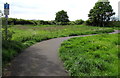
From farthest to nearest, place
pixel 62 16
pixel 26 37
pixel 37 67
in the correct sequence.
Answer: pixel 62 16
pixel 26 37
pixel 37 67

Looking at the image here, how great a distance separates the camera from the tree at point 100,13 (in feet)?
135

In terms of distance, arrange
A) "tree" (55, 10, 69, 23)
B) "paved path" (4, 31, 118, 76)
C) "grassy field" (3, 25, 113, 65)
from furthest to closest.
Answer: "tree" (55, 10, 69, 23) → "grassy field" (3, 25, 113, 65) → "paved path" (4, 31, 118, 76)

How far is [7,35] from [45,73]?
4.66 metres

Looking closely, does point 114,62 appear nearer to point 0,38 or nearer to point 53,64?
point 53,64

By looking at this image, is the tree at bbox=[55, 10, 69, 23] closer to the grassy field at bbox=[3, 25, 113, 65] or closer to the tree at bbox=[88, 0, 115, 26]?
the tree at bbox=[88, 0, 115, 26]

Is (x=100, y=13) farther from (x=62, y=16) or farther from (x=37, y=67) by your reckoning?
(x=37, y=67)

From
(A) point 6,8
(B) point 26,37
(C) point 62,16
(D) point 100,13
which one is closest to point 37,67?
(A) point 6,8

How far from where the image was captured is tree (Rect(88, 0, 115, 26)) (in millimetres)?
41156

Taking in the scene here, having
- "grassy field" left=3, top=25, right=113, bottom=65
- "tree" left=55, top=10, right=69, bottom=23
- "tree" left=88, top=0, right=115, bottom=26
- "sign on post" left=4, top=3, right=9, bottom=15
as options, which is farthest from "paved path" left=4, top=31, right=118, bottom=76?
"tree" left=55, top=10, right=69, bottom=23

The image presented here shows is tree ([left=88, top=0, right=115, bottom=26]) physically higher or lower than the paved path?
higher

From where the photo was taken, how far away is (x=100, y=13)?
4109 cm

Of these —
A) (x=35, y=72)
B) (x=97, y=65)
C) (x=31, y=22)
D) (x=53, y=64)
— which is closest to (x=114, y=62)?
(x=97, y=65)

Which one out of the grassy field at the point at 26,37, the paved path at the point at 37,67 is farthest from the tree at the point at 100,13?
the paved path at the point at 37,67

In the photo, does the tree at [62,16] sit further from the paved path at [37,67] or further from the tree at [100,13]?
the paved path at [37,67]
